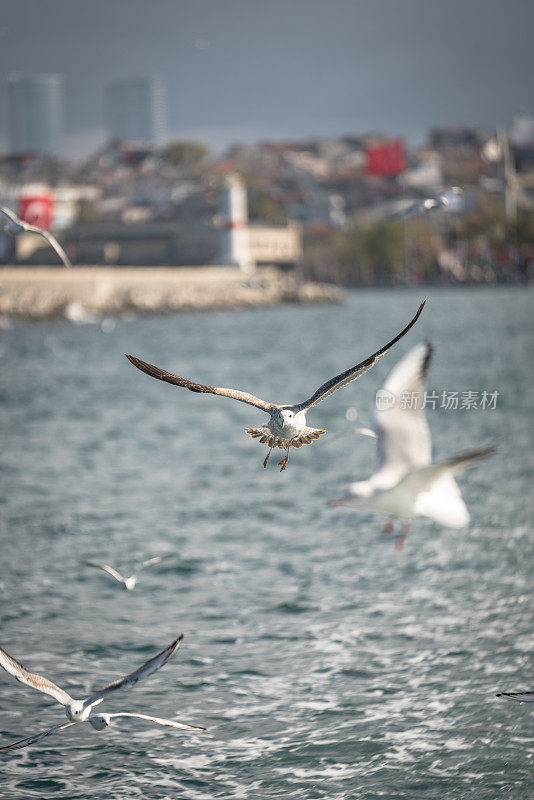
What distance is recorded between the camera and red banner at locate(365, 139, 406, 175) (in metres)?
156

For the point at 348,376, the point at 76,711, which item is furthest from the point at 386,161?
the point at 348,376

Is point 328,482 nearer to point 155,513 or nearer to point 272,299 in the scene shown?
point 155,513

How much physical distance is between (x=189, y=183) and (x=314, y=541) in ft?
406

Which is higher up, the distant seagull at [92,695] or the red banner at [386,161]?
the red banner at [386,161]

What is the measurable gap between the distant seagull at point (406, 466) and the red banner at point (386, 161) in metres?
151

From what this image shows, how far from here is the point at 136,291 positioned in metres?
77.8

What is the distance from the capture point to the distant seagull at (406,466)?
298 inches

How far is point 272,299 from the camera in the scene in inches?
3701

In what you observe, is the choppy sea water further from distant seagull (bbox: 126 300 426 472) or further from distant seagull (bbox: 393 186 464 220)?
distant seagull (bbox: 126 300 426 472)

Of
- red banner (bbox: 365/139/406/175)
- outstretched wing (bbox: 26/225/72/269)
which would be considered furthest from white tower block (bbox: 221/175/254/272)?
outstretched wing (bbox: 26/225/72/269)

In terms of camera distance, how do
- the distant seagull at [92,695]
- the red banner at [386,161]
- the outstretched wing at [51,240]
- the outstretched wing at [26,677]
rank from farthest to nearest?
the red banner at [386,161], the outstretched wing at [51,240], the outstretched wing at [26,677], the distant seagull at [92,695]

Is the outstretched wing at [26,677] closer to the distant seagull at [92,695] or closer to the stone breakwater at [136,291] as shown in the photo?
the distant seagull at [92,695]

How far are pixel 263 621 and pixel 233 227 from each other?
8402 cm

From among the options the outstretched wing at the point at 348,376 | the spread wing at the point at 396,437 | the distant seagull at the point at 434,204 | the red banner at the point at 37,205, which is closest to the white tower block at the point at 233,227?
the red banner at the point at 37,205
